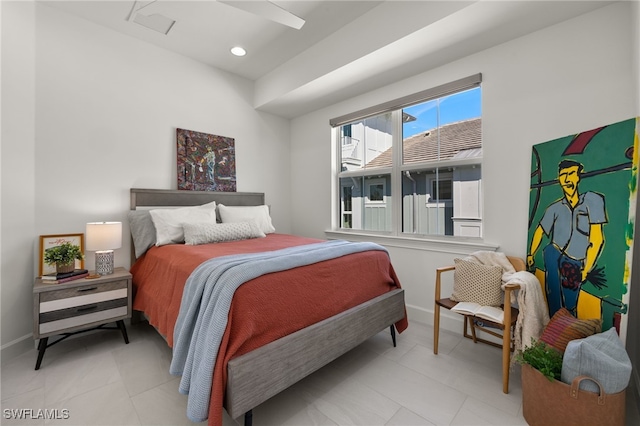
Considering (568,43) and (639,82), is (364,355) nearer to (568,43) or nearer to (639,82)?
(639,82)

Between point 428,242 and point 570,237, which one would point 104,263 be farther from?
point 570,237

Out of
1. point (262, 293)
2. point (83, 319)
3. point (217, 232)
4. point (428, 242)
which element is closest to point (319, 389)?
point (262, 293)

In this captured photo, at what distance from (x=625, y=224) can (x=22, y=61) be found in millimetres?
4251

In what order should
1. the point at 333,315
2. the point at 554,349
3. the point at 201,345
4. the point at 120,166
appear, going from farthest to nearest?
1. the point at 120,166
2. the point at 333,315
3. the point at 554,349
4. the point at 201,345

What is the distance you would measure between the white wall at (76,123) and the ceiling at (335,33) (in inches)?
9.3

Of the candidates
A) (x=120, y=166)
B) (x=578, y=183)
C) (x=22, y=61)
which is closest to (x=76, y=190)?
(x=120, y=166)

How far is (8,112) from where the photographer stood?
7.06 ft

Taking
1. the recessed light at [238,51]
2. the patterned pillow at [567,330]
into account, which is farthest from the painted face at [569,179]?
the recessed light at [238,51]

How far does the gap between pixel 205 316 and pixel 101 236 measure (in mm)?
1593

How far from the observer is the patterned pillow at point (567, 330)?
4.98 feet

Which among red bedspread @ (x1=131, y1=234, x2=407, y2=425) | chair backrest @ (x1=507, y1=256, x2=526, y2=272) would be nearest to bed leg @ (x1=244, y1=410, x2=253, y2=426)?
red bedspread @ (x1=131, y1=234, x2=407, y2=425)

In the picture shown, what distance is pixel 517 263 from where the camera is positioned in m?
2.19

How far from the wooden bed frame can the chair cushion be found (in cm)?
107

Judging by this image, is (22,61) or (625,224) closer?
(625,224)
